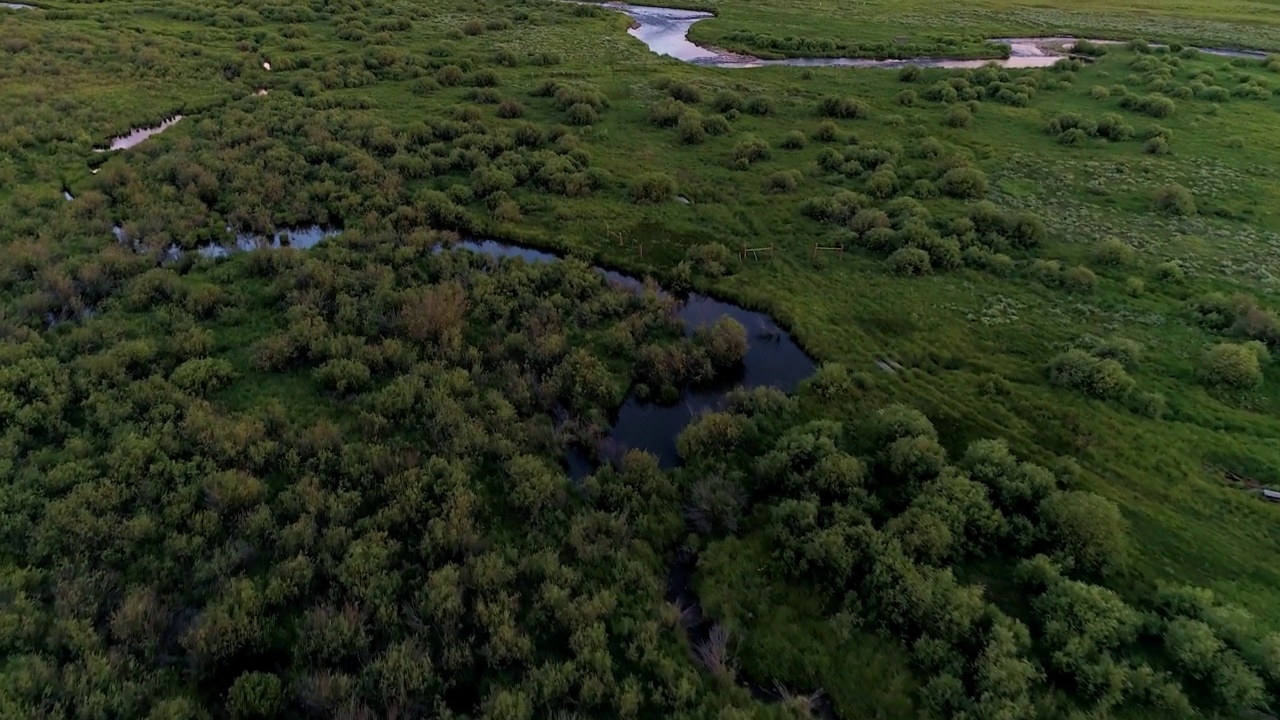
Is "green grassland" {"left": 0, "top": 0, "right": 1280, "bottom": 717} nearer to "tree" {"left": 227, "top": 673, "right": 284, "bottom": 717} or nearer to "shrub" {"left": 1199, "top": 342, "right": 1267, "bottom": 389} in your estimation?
"shrub" {"left": 1199, "top": 342, "right": 1267, "bottom": 389}

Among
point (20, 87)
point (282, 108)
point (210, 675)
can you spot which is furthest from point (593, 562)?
point (20, 87)

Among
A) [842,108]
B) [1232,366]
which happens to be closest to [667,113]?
[842,108]

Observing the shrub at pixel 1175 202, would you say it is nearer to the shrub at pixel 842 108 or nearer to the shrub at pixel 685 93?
the shrub at pixel 842 108

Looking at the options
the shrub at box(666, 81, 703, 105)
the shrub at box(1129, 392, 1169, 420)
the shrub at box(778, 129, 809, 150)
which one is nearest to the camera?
the shrub at box(1129, 392, 1169, 420)

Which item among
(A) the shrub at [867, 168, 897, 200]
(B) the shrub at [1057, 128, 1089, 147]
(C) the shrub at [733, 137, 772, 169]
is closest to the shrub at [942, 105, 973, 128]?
(B) the shrub at [1057, 128, 1089, 147]

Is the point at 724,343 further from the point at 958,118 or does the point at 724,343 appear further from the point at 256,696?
the point at 958,118

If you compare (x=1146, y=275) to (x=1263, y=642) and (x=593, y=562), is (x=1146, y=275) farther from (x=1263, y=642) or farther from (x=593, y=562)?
(x=593, y=562)

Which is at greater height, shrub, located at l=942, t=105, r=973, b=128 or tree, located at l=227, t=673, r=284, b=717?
shrub, located at l=942, t=105, r=973, b=128
